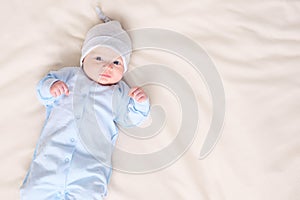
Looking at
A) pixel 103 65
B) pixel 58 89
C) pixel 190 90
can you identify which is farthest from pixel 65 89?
pixel 190 90

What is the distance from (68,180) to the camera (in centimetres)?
115

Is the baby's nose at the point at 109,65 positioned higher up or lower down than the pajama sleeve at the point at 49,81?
higher up

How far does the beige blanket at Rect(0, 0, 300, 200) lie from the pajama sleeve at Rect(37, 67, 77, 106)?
44 millimetres

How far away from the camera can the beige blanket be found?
1175 millimetres

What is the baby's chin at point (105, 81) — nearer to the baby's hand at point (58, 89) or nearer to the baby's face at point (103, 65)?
the baby's face at point (103, 65)

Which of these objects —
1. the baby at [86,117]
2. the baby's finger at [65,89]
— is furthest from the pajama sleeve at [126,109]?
the baby's finger at [65,89]

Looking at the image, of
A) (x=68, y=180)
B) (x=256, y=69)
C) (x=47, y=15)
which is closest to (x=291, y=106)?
(x=256, y=69)

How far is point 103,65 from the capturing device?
122 centimetres

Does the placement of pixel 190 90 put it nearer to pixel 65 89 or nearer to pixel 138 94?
pixel 138 94

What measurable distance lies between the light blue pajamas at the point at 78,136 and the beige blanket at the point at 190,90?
0.13ft

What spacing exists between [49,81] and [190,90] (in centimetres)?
40

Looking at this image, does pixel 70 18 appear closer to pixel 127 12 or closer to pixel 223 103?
pixel 127 12

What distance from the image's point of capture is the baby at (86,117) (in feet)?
3.79

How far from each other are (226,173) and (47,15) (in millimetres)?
702
